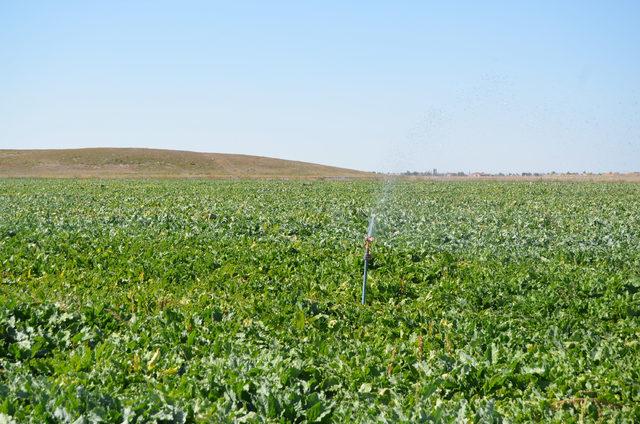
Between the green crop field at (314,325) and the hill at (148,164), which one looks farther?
the hill at (148,164)

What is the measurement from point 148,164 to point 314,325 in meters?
91.4

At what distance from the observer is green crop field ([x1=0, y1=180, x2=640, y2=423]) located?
5344 millimetres

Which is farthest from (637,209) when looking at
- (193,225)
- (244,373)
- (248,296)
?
(244,373)

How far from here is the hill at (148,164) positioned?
87.0m

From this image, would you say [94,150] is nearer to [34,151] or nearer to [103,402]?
[34,151]

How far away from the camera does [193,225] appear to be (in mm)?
18000

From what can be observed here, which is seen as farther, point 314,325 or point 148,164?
point 148,164

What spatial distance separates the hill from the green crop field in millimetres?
70820

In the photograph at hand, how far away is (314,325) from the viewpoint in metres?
8.38

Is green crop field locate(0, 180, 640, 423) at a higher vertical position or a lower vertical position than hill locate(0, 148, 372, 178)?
lower

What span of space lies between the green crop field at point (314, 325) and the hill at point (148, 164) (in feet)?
232

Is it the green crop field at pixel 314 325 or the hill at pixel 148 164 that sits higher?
the hill at pixel 148 164

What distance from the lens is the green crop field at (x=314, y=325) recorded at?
5.34m

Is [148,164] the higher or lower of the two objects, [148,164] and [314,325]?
the higher
